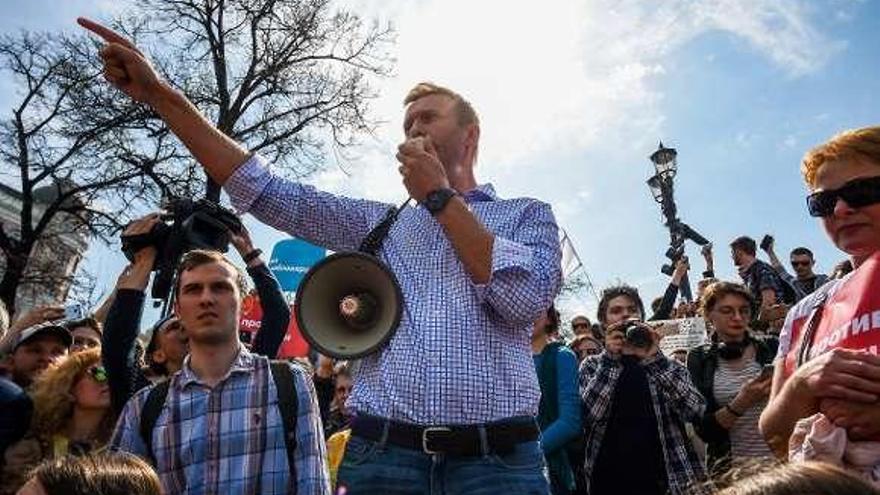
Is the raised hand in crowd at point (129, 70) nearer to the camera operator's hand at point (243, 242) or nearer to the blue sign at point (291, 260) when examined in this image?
the camera operator's hand at point (243, 242)

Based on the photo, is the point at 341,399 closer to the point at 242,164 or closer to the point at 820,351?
the point at 242,164

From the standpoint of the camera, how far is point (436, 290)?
230cm

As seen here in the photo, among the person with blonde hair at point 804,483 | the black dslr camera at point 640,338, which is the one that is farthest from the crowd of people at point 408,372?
the black dslr camera at point 640,338

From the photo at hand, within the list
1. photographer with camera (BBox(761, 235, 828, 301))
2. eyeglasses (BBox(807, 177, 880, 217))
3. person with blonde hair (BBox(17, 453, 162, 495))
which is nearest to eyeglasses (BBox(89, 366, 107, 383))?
person with blonde hair (BBox(17, 453, 162, 495))

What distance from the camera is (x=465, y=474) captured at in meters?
2.05

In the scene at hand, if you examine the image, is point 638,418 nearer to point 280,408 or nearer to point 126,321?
point 280,408

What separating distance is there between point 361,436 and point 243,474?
754 mm

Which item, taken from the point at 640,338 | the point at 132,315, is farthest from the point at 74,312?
the point at 640,338

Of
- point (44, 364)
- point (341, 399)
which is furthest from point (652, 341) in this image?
point (44, 364)

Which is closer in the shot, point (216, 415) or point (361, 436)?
point (361, 436)

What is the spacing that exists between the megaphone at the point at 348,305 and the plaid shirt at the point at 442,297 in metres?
0.06

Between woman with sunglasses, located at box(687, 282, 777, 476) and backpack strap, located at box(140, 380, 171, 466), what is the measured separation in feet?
9.31

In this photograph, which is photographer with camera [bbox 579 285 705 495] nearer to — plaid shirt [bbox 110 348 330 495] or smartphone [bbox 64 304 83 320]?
plaid shirt [bbox 110 348 330 495]

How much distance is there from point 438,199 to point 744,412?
2.78m
